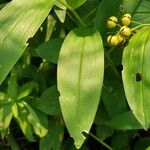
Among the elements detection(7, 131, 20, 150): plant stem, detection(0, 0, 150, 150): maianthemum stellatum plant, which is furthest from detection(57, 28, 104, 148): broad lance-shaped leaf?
detection(7, 131, 20, 150): plant stem

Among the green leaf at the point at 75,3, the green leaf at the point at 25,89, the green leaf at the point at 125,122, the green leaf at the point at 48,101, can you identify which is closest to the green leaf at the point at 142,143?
the green leaf at the point at 125,122

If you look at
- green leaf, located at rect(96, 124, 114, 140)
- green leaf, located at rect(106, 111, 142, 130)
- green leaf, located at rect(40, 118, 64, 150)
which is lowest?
green leaf, located at rect(96, 124, 114, 140)

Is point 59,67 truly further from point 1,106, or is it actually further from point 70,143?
point 70,143

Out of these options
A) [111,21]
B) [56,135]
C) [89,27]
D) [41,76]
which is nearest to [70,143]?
[56,135]

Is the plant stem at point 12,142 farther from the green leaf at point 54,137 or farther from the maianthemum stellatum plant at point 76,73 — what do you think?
the green leaf at point 54,137

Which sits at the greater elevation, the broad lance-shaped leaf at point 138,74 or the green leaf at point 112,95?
the broad lance-shaped leaf at point 138,74

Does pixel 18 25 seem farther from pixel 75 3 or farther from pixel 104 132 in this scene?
pixel 104 132

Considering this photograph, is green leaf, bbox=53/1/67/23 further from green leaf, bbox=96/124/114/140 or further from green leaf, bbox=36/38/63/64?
green leaf, bbox=96/124/114/140

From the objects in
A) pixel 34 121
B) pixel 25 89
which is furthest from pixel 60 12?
pixel 34 121
